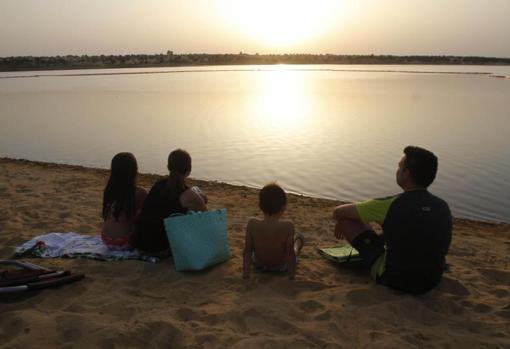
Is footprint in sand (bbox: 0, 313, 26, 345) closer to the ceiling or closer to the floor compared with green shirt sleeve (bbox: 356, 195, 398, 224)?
closer to the floor

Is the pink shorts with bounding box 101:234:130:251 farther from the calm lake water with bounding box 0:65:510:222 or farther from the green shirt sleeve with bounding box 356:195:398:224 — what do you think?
the calm lake water with bounding box 0:65:510:222

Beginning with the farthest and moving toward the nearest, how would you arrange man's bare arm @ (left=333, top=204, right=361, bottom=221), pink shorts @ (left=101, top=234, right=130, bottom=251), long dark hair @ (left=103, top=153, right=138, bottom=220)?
1. pink shorts @ (left=101, top=234, right=130, bottom=251)
2. long dark hair @ (left=103, top=153, right=138, bottom=220)
3. man's bare arm @ (left=333, top=204, right=361, bottom=221)

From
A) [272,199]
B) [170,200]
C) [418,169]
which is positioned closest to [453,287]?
[418,169]

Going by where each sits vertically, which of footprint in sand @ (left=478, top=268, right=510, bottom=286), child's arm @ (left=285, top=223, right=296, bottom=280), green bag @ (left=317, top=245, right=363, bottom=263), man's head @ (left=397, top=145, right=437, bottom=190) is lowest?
footprint in sand @ (left=478, top=268, right=510, bottom=286)

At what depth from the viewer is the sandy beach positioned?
3506 mm

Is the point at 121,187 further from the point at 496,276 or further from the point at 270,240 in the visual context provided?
the point at 496,276

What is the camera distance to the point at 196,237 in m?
4.73

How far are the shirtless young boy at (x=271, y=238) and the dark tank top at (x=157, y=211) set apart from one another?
0.83m

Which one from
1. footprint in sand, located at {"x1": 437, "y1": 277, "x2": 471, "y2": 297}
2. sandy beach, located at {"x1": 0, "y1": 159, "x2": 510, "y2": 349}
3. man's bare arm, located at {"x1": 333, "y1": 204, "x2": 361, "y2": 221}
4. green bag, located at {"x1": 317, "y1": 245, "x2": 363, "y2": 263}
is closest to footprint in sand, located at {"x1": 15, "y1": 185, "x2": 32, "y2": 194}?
sandy beach, located at {"x1": 0, "y1": 159, "x2": 510, "y2": 349}

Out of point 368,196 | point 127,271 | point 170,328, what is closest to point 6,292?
point 127,271

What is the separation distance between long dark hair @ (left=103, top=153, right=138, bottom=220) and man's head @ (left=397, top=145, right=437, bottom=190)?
259 centimetres

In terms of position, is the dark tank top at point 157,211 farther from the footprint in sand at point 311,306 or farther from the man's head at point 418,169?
the man's head at point 418,169

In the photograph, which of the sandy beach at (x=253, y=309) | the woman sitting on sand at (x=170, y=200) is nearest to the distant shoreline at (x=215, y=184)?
the sandy beach at (x=253, y=309)

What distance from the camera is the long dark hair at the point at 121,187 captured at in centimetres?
488
